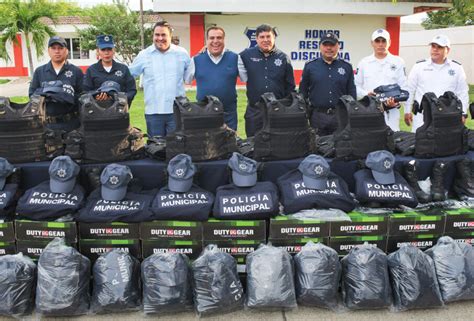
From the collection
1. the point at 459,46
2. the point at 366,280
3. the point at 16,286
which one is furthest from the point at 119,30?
the point at 366,280

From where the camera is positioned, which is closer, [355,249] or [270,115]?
[355,249]

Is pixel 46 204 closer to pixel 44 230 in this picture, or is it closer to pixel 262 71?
pixel 44 230

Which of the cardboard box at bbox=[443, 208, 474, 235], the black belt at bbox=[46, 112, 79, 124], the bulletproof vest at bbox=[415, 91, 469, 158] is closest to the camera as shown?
the cardboard box at bbox=[443, 208, 474, 235]

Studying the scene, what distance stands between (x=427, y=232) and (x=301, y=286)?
3.62ft

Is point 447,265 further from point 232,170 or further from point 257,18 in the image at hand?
point 257,18

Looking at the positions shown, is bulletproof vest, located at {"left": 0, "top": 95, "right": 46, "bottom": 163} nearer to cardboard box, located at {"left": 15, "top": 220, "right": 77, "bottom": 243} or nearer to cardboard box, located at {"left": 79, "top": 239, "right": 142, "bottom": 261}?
cardboard box, located at {"left": 15, "top": 220, "right": 77, "bottom": 243}

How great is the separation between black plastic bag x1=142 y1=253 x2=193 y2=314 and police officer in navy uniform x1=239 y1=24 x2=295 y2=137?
2118 millimetres

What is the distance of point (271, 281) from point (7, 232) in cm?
189

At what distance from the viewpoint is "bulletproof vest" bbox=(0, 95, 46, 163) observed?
364cm

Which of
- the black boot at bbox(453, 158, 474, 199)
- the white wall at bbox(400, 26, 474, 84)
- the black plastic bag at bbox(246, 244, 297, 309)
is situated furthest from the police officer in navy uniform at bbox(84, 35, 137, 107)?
the white wall at bbox(400, 26, 474, 84)

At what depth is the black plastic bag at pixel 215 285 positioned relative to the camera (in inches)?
124

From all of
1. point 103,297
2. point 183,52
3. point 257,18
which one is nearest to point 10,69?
point 257,18

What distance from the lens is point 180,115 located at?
371 cm

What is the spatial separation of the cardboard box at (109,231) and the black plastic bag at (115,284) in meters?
0.18
